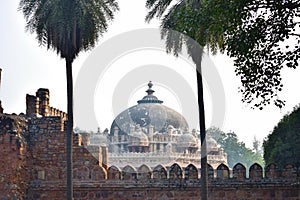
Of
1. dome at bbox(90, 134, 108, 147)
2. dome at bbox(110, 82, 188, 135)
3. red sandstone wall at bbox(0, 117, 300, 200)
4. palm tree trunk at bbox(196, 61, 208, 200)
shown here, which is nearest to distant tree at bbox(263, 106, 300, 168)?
red sandstone wall at bbox(0, 117, 300, 200)

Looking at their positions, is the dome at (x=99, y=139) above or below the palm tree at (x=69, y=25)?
below

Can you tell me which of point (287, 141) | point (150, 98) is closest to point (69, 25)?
point (287, 141)

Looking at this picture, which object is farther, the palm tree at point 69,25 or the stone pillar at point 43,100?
the stone pillar at point 43,100

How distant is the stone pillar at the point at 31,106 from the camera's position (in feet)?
49.3

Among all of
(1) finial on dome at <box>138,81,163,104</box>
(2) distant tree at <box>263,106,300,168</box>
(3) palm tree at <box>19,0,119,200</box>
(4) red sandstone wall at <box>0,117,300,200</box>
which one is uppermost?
(1) finial on dome at <box>138,81,163,104</box>

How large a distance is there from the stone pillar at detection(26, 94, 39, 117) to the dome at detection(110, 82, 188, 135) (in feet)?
72.3

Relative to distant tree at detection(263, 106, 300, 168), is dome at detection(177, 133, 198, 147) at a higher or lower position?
higher

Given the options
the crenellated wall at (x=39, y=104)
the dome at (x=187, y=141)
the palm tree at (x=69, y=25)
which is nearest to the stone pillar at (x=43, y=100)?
the crenellated wall at (x=39, y=104)

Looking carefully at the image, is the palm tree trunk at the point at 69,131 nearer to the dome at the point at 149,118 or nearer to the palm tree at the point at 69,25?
the palm tree at the point at 69,25

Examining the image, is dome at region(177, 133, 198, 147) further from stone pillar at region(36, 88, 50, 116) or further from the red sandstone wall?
the red sandstone wall

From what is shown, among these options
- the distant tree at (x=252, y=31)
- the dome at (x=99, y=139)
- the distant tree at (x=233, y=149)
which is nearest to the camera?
the distant tree at (x=252, y=31)

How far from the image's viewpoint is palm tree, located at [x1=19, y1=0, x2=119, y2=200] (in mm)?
13328

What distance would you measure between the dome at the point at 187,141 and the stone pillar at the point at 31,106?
2060 centimetres

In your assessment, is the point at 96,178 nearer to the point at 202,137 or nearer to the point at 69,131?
the point at 69,131
